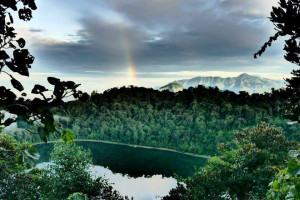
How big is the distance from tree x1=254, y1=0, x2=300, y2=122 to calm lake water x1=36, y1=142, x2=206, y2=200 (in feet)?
114

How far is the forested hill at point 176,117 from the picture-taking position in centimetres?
5981

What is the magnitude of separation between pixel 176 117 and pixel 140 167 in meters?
25.9

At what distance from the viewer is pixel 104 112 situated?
271ft

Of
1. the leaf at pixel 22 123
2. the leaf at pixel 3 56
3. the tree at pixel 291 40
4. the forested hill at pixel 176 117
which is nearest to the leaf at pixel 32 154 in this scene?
the leaf at pixel 22 123

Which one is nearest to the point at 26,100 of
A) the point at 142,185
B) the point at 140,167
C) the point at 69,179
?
the point at 69,179

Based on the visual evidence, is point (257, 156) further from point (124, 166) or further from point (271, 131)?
point (124, 166)

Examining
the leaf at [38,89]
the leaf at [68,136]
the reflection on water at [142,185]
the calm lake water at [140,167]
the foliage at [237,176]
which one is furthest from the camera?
the calm lake water at [140,167]

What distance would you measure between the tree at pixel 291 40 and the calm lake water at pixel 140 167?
34.6 metres

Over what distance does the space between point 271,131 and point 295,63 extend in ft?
59.0

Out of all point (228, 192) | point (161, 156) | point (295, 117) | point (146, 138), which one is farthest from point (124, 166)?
point (295, 117)

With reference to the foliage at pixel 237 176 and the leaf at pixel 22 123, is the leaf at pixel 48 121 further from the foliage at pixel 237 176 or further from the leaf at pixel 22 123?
the foliage at pixel 237 176

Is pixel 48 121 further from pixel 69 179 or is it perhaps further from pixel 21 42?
pixel 69 179

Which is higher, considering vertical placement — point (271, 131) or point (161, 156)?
point (271, 131)

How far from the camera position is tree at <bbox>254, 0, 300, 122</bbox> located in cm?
184
